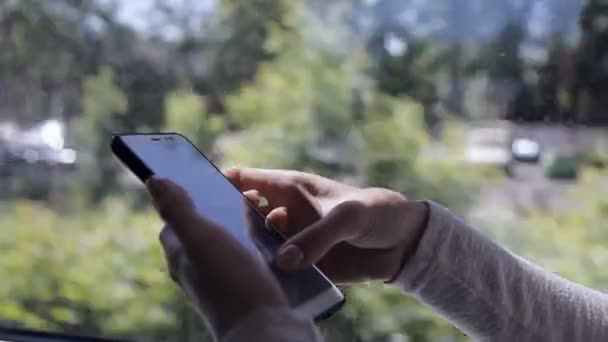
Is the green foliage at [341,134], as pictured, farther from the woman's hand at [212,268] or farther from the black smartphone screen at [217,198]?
the woman's hand at [212,268]

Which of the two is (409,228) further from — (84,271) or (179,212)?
(84,271)

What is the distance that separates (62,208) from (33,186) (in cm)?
6

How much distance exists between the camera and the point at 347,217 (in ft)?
1.97

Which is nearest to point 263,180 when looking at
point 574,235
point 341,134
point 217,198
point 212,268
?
point 217,198

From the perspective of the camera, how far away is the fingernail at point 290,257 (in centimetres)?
53

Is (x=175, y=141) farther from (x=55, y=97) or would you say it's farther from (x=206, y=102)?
(x=55, y=97)

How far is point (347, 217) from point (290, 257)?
0.08 m

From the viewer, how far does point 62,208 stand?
1173 mm

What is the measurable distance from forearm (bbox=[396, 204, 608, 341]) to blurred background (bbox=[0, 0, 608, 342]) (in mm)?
274

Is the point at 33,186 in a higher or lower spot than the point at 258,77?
lower

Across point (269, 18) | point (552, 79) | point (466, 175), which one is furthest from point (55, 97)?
point (552, 79)

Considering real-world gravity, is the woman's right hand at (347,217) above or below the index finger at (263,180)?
below

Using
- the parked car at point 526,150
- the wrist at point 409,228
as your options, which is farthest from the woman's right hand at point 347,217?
the parked car at point 526,150

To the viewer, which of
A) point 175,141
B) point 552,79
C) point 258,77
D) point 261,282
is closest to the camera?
point 261,282
